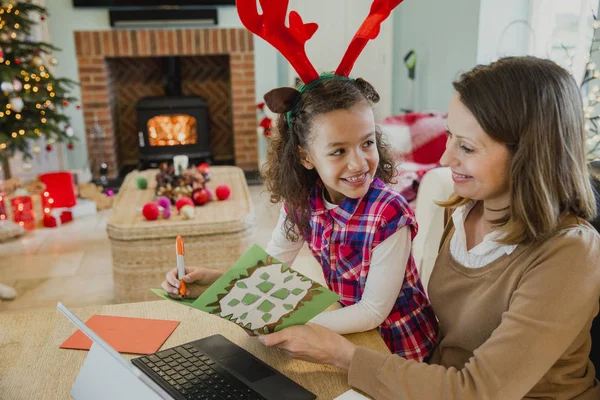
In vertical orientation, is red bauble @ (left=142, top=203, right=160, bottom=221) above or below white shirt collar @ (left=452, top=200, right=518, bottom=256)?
below

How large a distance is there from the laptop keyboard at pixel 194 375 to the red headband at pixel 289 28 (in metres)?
0.62

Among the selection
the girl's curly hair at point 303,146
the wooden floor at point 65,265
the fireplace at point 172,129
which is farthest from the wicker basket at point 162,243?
the fireplace at point 172,129

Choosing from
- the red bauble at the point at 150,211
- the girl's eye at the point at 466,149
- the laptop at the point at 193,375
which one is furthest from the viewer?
the red bauble at the point at 150,211

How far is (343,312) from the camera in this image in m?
1.13

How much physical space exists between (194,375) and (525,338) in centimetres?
52

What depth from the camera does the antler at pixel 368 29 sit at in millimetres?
1202

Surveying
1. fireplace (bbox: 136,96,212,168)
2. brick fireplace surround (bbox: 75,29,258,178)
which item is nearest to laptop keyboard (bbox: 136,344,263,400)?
fireplace (bbox: 136,96,212,168)

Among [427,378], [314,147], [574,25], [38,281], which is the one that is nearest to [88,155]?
[38,281]

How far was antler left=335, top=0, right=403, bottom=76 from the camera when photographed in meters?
1.20

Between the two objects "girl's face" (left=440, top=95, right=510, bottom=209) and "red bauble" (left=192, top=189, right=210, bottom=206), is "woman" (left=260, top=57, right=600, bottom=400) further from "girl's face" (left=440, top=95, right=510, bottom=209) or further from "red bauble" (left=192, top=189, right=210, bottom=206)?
"red bauble" (left=192, top=189, right=210, bottom=206)

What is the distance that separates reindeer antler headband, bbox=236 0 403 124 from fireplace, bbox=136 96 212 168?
148 inches

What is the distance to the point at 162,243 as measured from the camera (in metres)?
2.45

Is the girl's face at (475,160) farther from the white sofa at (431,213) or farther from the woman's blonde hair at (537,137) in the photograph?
the white sofa at (431,213)

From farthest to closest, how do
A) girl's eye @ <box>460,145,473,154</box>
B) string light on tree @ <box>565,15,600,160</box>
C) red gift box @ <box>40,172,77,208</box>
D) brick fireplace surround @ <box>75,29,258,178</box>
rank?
brick fireplace surround @ <box>75,29,258,178</box>
red gift box @ <box>40,172,77,208</box>
string light on tree @ <box>565,15,600,160</box>
girl's eye @ <box>460,145,473,154</box>
